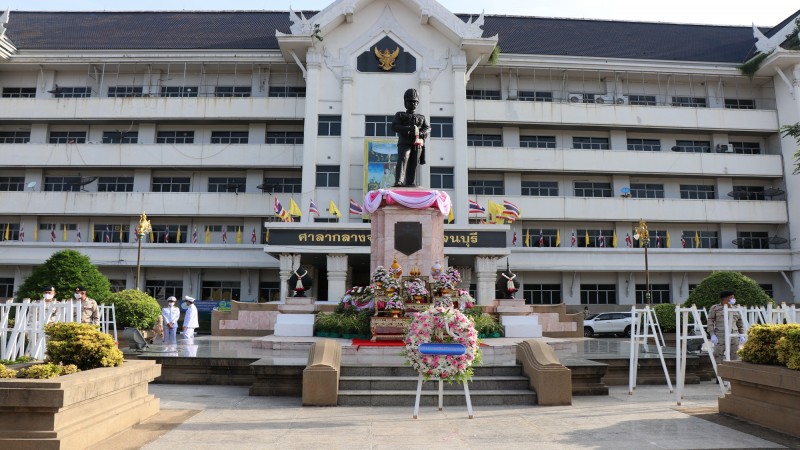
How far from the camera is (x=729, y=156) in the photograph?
135 feet

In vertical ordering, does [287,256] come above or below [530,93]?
below

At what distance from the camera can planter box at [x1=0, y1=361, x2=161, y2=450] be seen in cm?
619

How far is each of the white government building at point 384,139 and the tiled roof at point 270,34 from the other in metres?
0.43

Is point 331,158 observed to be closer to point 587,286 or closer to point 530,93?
point 530,93

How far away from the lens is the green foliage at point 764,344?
845cm

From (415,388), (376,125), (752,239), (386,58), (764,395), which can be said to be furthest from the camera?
(752,239)

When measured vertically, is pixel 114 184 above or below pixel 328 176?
above

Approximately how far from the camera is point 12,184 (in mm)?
40812

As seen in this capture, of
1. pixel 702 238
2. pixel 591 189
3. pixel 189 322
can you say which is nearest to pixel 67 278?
pixel 189 322

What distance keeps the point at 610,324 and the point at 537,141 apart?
557 inches

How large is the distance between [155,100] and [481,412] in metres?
36.9

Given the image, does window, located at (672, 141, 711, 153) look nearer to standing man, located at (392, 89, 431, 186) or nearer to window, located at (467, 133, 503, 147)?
window, located at (467, 133, 503, 147)

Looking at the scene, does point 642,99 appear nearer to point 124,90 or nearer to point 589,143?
point 589,143

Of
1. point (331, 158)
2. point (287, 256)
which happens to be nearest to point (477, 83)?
point (331, 158)
